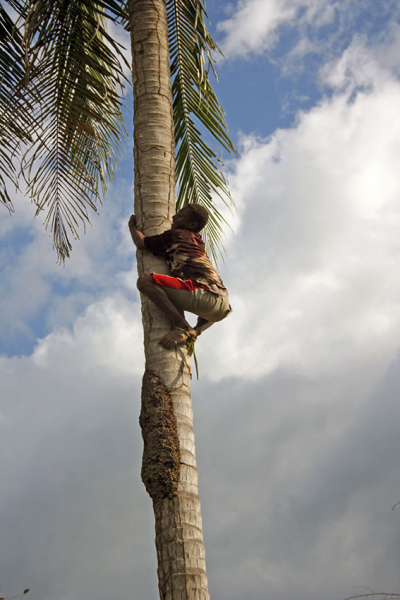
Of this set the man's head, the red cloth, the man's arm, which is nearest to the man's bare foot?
the red cloth

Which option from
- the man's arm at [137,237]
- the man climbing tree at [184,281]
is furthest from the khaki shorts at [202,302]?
the man's arm at [137,237]

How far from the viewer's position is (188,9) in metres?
6.64

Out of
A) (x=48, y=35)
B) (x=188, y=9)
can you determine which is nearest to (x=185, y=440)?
(x=48, y=35)

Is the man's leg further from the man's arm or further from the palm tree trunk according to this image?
the man's arm

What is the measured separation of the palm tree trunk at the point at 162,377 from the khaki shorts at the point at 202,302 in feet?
0.60

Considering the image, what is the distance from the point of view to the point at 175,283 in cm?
427

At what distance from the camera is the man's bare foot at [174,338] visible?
13.1 feet

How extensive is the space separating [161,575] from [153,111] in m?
3.44

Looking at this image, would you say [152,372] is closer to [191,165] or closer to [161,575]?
[161,575]

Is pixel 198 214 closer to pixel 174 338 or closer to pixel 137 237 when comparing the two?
pixel 137 237

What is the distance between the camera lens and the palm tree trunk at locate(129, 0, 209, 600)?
3350 millimetres

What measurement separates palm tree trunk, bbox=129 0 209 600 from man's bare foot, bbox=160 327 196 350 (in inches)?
1.9

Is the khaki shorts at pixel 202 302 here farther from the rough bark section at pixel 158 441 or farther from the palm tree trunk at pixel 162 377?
the rough bark section at pixel 158 441

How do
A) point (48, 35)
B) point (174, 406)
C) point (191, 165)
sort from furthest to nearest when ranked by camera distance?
point (191, 165) < point (48, 35) < point (174, 406)
